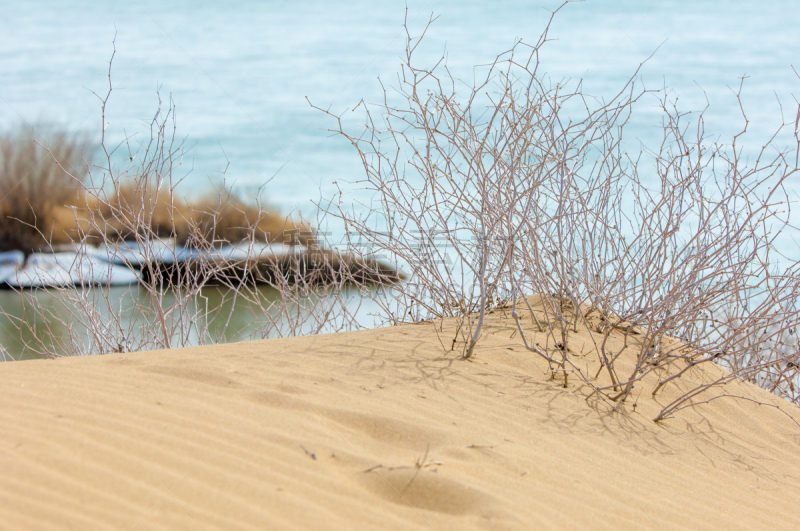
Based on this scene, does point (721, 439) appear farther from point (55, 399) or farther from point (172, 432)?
point (55, 399)

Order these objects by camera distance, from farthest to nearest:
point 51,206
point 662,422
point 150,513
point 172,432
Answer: point 51,206 → point 662,422 → point 172,432 → point 150,513

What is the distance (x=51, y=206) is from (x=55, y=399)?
1152 cm

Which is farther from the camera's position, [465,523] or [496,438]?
[496,438]

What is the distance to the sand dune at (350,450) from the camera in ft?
6.10

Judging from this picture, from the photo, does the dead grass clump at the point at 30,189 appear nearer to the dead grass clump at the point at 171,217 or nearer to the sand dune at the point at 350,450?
the dead grass clump at the point at 171,217

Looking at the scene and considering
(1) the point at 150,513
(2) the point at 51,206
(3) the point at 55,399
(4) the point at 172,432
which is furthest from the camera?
(2) the point at 51,206

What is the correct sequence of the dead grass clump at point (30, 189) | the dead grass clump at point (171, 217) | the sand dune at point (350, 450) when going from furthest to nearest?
the dead grass clump at point (30, 189) → the dead grass clump at point (171, 217) → the sand dune at point (350, 450)

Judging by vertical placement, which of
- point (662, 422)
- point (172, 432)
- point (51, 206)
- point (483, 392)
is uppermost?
point (172, 432)

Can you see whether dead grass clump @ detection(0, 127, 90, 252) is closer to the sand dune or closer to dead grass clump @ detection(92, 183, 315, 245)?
dead grass clump @ detection(92, 183, 315, 245)

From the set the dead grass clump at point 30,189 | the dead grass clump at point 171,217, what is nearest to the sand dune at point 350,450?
the dead grass clump at point 171,217

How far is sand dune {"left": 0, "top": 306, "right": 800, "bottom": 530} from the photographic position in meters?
1.86

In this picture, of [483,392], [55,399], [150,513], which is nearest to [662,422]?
[483,392]

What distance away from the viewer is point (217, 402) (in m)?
2.54

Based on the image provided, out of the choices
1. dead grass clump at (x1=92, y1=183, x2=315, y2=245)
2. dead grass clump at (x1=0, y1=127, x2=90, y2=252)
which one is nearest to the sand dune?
dead grass clump at (x1=92, y1=183, x2=315, y2=245)
